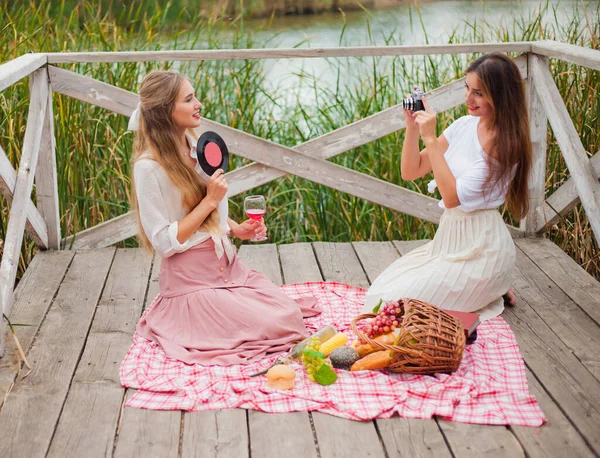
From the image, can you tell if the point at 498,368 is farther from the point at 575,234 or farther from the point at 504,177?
the point at 575,234

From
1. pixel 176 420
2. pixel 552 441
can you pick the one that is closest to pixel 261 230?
pixel 176 420

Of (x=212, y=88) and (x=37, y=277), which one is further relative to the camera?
(x=212, y=88)

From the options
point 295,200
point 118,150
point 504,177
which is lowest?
point 295,200

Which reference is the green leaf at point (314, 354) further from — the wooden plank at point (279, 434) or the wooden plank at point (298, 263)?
the wooden plank at point (298, 263)

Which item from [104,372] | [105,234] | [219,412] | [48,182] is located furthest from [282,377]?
[48,182]

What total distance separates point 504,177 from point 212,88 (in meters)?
2.50

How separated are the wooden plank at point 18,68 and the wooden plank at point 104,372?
1.01m

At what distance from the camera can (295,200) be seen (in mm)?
5035

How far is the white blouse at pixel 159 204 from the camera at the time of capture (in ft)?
9.85

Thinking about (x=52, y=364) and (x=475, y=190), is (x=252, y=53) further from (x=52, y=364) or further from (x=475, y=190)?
(x=52, y=364)

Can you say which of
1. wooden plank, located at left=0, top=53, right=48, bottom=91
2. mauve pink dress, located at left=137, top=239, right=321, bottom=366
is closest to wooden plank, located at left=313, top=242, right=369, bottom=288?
mauve pink dress, located at left=137, top=239, right=321, bottom=366

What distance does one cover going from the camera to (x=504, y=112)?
10.5 ft

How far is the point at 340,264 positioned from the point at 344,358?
127cm

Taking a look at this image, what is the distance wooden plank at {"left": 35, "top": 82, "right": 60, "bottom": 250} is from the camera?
13.8 ft
